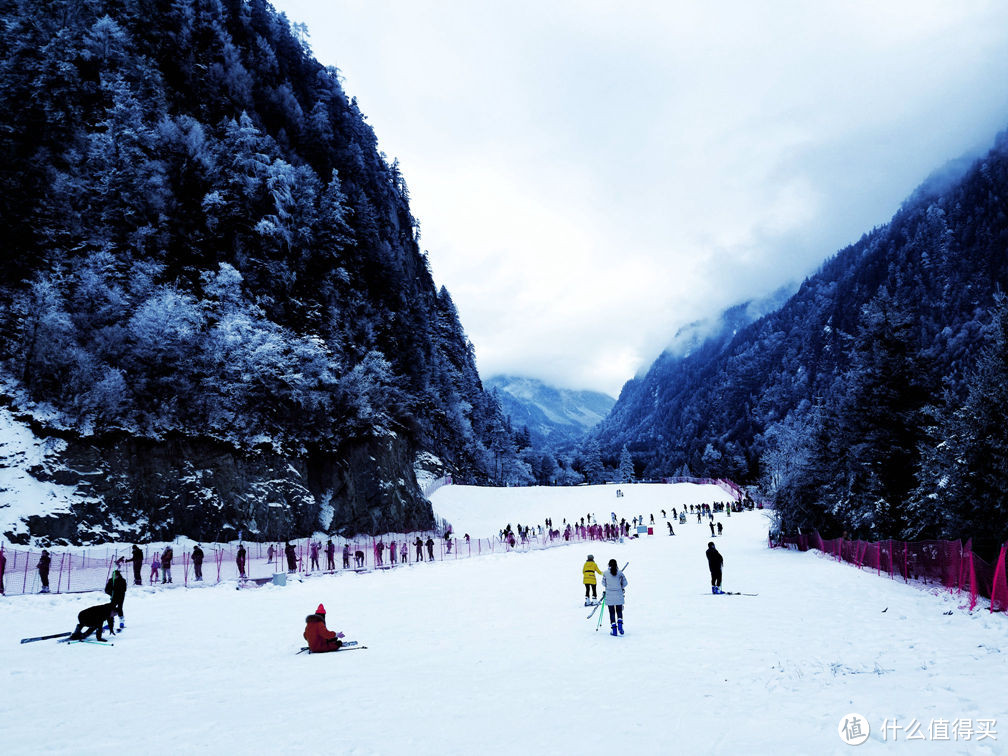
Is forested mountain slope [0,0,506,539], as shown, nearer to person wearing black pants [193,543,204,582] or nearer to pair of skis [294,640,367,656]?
person wearing black pants [193,543,204,582]

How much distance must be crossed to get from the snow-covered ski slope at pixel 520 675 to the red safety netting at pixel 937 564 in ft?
2.05

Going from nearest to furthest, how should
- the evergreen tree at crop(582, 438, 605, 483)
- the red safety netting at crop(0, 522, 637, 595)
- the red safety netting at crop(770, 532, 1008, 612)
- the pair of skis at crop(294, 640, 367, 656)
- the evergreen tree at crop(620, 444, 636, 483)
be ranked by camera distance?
the pair of skis at crop(294, 640, 367, 656) → the red safety netting at crop(770, 532, 1008, 612) → the red safety netting at crop(0, 522, 637, 595) → the evergreen tree at crop(620, 444, 636, 483) → the evergreen tree at crop(582, 438, 605, 483)

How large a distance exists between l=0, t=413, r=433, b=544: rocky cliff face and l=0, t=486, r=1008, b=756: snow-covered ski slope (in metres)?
10.2

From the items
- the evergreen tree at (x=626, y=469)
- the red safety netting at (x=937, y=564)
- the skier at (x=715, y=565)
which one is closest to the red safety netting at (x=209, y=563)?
the skier at (x=715, y=565)

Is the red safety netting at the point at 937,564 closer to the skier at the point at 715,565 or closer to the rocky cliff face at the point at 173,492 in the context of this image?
the skier at the point at 715,565

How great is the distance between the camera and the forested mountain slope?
97.5 feet

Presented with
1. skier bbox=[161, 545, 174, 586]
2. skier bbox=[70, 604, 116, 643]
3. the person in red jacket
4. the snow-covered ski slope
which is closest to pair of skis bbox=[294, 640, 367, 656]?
the person in red jacket

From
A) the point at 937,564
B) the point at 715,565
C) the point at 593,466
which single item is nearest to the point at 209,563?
the point at 715,565

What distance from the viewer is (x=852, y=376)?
23984mm

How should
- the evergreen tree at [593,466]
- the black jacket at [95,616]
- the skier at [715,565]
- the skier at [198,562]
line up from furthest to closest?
the evergreen tree at [593,466] < the skier at [198,562] < the skier at [715,565] < the black jacket at [95,616]

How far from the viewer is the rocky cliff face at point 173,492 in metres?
25.9

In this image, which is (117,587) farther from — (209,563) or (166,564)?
(209,563)

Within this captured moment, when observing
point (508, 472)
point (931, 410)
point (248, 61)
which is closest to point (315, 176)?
point (248, 61)

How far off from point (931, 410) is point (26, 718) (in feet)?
71.5
